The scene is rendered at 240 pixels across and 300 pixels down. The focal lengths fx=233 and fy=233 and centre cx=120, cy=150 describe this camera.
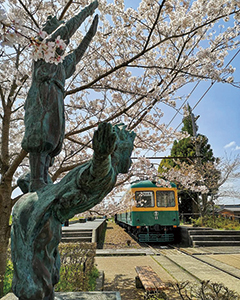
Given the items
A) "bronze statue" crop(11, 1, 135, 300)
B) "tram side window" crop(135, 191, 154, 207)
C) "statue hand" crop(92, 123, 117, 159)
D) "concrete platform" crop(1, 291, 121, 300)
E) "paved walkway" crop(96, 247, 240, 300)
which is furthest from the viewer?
"tram side window" crop(135, 191, 154, 207)

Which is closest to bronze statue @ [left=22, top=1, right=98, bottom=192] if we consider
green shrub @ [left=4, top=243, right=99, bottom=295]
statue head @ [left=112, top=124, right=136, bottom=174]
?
statue head @ [left=112, top=124, right=136, bottom=174]

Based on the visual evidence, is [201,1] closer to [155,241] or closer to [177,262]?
[177,262]

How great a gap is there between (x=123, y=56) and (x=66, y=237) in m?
8.11

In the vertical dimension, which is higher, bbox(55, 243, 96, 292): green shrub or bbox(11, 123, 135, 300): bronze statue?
bbox(11, 123, 135, 300): bronze statue

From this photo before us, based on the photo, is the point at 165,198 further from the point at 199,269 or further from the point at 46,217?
the point at 46,217

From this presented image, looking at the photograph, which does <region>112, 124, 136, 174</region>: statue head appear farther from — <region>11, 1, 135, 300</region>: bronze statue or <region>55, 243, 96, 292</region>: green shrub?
<region>55, 243, 96, 292</region>: green shrub

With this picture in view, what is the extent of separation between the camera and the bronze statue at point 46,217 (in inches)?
49.4

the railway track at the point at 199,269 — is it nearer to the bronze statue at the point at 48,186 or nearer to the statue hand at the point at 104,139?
the bronze statue at the point at 48,186

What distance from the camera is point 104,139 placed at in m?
1.03

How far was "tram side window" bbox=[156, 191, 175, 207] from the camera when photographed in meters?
11.3

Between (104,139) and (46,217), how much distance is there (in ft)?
2.06

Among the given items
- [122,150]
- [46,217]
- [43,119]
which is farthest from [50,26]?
[46,217]

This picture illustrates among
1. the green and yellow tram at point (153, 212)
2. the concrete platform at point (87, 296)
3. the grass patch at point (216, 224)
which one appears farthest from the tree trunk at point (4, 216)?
the grass patch at point (216, 224)

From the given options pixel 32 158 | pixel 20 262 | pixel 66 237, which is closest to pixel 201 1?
pixel 32 158
